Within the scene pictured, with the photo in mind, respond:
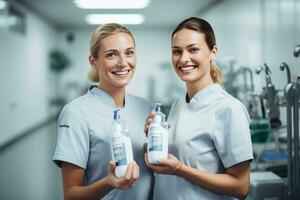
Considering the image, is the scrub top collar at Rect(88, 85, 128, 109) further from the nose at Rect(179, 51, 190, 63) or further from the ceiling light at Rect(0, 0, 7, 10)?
the ceiling light at Rect(0, 0, 7, 10)

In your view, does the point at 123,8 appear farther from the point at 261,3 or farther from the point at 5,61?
the point at 261,3

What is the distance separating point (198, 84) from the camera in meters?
1.19

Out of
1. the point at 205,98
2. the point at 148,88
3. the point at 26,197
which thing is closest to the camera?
the point at 205,98

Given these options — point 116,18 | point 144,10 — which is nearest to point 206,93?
point 144,10

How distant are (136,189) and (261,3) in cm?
330

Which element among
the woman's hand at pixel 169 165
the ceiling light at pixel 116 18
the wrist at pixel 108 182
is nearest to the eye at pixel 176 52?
the woman's hand at pixel 169 165

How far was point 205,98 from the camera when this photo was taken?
118 cm

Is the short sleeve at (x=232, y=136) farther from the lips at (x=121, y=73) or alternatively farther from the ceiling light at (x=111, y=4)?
the ceiling light at (x=111, y=4)

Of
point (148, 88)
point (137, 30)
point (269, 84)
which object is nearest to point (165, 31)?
point (137, 30)

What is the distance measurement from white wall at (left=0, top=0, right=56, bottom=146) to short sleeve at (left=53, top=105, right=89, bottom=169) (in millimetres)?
4192

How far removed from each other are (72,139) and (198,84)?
18.3 inches

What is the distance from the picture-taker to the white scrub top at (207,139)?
1.08 m

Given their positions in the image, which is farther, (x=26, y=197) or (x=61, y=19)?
(x=61, y=19)

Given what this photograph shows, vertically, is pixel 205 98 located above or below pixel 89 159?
above
